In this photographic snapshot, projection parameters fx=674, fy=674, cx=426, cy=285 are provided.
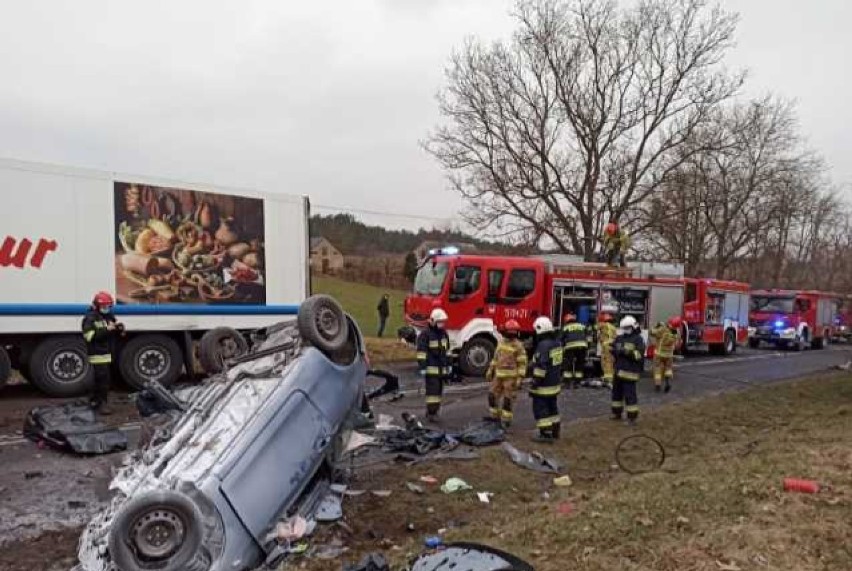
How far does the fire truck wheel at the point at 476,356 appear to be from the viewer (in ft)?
41.5

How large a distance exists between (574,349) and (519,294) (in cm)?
304

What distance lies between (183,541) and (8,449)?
4.37 meters

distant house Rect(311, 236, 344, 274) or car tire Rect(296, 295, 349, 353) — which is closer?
car tire Rect(296, 295, 349, 353)

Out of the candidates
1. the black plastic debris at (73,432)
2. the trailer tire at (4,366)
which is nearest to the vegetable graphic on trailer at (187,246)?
the trailer tire at (4,366)

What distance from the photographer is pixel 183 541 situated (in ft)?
11.7

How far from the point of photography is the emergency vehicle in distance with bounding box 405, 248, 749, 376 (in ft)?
42.0

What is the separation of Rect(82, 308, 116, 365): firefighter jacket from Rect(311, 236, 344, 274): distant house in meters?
36.3

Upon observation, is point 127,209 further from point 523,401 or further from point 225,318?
point 523,401

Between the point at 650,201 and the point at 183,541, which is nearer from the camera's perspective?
the point at 183,541

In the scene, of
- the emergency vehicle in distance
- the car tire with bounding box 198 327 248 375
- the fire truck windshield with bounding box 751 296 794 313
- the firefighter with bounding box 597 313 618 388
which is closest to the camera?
the car tire with bounding box 198 327 248 375

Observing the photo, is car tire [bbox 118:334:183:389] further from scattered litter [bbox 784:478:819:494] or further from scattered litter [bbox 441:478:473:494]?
scattered litter [bbox 784:478:819:494]

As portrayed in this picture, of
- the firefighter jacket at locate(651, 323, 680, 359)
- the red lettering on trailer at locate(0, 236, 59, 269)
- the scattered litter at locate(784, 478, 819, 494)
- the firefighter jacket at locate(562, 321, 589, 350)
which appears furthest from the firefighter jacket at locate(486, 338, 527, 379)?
the red lettering on trailer at locate(0, 236, 59, 269)

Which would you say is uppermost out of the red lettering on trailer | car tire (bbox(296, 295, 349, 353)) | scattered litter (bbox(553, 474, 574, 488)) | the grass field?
the red lettering on trailer

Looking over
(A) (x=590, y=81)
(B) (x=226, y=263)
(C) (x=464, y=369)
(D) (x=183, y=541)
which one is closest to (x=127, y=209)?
(B) (x=226, y=263)
